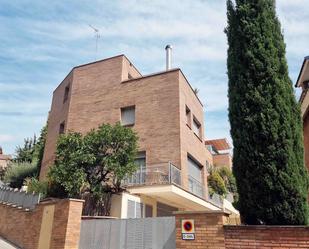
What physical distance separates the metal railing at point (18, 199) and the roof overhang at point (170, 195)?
4.08m

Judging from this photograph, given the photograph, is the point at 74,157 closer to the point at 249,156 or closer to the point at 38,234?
the point at 38,234

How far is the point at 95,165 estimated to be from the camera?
514 inches

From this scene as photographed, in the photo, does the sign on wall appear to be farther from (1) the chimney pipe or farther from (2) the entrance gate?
(1) the chimney pipe

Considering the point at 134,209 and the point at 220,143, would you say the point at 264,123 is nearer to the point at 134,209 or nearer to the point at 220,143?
the point at 134,209

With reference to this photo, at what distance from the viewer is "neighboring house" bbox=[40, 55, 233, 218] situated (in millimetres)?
14938

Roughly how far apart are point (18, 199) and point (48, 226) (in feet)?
13.8

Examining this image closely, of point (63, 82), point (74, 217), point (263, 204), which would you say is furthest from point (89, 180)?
point (63, 82)

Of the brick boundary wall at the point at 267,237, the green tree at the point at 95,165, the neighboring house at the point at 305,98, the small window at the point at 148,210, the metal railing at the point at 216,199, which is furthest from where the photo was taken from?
the metal railing at the point at 216,199

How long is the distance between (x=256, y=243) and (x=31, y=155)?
27.9 metres

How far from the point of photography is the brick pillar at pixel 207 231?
261 inches

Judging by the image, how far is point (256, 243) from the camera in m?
6.15

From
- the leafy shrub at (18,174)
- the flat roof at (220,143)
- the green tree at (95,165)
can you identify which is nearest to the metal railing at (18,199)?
the green tree at (95,165)

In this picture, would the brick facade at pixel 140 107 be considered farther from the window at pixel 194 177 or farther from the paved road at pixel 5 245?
the paved road at pixel 5 245

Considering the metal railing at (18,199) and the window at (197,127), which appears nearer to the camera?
the metal railing at (18,199)
